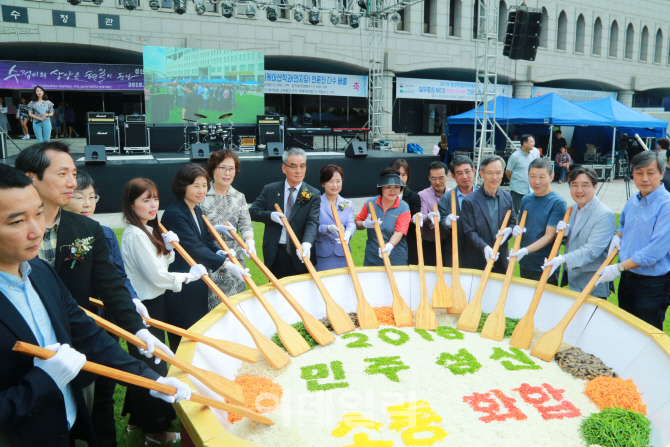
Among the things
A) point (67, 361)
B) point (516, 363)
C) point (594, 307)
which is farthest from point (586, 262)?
point (67, 361)

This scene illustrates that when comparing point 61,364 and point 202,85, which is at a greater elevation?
point 202,85

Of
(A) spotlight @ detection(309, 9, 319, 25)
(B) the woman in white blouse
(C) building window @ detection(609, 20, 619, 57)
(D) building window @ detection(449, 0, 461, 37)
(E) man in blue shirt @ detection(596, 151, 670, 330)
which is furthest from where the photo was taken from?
(C) building window @ detection(609, 20, 619, 57)

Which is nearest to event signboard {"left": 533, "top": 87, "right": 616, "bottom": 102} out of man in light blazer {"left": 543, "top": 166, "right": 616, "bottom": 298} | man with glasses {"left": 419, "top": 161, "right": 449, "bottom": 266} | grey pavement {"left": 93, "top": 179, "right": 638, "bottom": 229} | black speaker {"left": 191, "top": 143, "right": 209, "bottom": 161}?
grey pavement {"left": 93, "top": 179, "right": 638, "bottom": 229}

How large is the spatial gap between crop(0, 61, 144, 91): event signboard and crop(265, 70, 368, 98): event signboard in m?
4.28

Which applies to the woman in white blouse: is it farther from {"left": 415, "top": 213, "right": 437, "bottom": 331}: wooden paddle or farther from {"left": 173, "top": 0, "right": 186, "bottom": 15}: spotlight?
{"left": 173, "top": 0, "right": 186, "bottom": 15}: spotlight

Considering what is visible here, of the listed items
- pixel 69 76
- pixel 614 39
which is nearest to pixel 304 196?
pixel 69 76

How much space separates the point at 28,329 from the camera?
1441mm

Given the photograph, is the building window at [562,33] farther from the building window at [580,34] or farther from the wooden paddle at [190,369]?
the wooden paddle at [190,369]

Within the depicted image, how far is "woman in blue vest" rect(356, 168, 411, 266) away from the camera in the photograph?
143 inches

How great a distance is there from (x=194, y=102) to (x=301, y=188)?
11.5 metres

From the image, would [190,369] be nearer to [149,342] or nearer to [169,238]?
[149,342]

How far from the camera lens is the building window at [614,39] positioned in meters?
23.0

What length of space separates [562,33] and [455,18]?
5.80m

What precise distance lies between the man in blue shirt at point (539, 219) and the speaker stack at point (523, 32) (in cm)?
819
